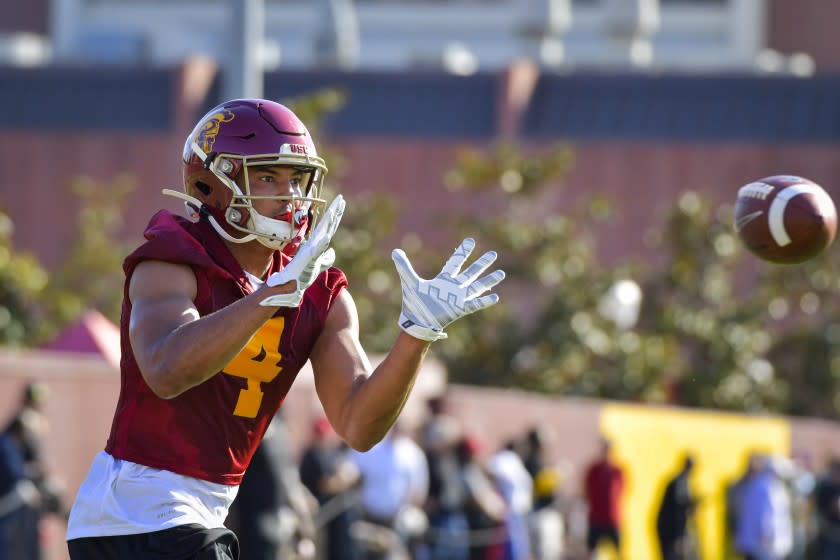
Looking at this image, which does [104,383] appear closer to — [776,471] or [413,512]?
[413,512]

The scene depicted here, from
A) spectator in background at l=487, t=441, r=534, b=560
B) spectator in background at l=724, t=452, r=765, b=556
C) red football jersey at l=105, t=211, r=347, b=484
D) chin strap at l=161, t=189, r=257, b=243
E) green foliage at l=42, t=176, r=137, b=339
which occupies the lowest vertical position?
spectator in background at l=724, t=452, r=765, b=556

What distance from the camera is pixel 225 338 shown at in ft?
13.0

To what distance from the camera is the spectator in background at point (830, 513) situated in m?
16.6

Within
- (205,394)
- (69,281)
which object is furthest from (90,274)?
(205,394)

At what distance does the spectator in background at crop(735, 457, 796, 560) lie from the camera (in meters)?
16.8

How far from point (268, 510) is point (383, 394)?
5101mm

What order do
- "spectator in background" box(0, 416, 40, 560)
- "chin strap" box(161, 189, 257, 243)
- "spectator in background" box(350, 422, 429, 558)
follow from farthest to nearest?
"spectator in background" box(350, 422, 429, 558) < "spectator in background" box(0, 416, 40, 560) < "chin strap" box(161, 189, 257, 243)

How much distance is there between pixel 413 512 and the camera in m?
13.2

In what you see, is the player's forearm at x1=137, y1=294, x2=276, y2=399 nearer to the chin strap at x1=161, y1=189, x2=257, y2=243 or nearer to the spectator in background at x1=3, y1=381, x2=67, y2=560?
the chin strap at x1=161, y1=189, x2=257, y2=243

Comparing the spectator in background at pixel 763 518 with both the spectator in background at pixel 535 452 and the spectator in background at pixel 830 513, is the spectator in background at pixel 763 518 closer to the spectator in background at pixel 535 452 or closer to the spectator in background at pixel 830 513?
the spectator in background at pixel 830 513

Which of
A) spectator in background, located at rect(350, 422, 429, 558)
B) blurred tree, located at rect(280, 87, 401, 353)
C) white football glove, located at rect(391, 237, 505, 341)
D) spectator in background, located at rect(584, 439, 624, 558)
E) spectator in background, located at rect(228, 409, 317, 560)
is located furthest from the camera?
blurred tree, located at rect(280, 87, 401, 353)

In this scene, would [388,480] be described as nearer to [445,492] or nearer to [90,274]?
[445,492]

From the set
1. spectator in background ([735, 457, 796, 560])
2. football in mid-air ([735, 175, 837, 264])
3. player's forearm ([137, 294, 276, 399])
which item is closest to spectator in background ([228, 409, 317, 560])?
football in mid-air ([735, 175, 837, 264])

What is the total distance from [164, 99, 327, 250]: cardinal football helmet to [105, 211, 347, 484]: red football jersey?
0.32 ft
